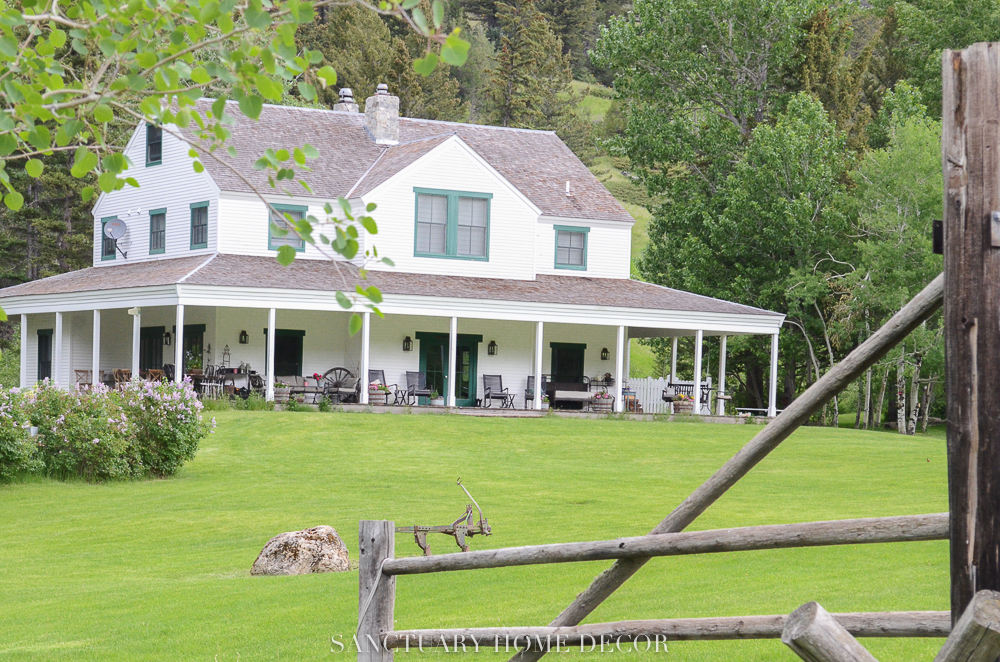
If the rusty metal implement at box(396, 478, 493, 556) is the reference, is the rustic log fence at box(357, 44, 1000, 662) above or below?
above

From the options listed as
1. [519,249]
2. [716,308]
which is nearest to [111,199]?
[519,249]

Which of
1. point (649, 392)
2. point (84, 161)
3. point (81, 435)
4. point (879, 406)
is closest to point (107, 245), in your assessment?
point (649, 392)

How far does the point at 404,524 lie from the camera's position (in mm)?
14117

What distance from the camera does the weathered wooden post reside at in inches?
136

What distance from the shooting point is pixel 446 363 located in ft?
108

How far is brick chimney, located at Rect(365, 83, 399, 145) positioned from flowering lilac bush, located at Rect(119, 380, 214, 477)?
56.2 ft

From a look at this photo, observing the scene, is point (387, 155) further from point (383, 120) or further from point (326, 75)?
point (326, 75)

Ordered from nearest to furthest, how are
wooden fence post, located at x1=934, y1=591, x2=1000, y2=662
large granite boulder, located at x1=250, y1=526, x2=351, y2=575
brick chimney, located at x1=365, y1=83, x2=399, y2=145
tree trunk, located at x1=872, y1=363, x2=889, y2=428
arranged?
wooden fence post, located at x1=934, y1=591, x2=1000, y2=662, large granite boulder, located at x1=250, y1=526, x2=351, y2=575, brick chimney, located at x1=365, y1=83, x2=399, y2=145, tree trunk, located at x1=872, y1=363, x2=889, y2=428

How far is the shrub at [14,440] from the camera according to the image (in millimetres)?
18297

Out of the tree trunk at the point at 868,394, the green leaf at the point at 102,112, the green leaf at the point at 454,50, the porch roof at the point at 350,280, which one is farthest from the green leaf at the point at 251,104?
the tree trunk at the point at 868,394

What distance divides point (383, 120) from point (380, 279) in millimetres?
7637

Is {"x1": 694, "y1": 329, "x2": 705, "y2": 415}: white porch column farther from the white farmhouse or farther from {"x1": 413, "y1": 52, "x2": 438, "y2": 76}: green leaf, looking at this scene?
{"x1": 413, "y1": 52, "x2": 438, "y2": 76}: green leaf

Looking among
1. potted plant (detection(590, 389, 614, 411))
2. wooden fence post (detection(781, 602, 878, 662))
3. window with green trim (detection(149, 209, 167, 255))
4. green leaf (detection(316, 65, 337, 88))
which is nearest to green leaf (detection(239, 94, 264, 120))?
green leaf (detection(316, 65, 337, 88))

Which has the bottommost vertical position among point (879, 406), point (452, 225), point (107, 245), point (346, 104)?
point (879, 406)
